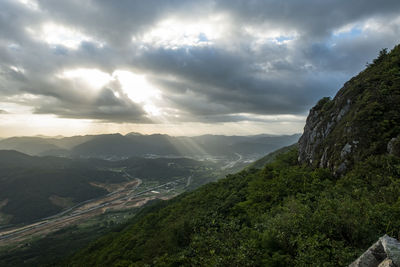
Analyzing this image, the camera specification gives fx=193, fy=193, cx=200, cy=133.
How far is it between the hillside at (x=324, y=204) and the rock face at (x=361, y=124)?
12 cm

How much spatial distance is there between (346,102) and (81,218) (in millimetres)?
234924

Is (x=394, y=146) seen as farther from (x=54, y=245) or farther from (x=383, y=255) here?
(x=54, y=245)

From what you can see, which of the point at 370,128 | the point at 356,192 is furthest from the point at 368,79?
the point at 356,192

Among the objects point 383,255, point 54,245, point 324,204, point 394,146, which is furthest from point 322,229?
point 54,245

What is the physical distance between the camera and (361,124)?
30.7 m

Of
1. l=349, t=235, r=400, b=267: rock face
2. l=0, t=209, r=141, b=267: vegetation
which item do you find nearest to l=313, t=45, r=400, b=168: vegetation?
l=349, t=235, r=400, b=267: rock face

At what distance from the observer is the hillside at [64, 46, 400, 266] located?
14867 mm

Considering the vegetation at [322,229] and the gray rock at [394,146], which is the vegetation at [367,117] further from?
the vegetation at [322,229]

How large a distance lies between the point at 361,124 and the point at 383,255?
26.9 meters

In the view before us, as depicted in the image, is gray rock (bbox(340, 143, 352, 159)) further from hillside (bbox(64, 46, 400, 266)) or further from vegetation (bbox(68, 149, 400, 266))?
vegetation (bbox(68, 149, 400, 266))

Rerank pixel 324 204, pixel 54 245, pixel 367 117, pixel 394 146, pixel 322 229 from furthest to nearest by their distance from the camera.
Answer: pixel 54 245 → pixel 367 117 → pixel 394 146 → pixel 324 204 → pixel 322 229

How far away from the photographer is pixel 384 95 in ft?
106

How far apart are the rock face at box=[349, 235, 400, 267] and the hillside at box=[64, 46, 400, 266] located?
1963mm

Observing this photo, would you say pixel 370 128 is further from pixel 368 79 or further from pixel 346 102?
pixel 368 79
